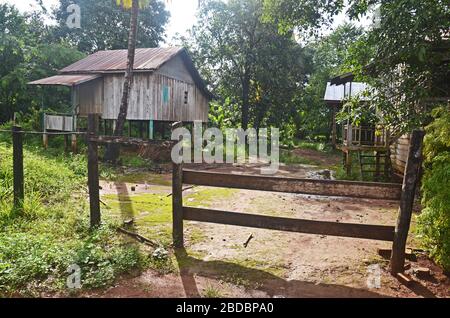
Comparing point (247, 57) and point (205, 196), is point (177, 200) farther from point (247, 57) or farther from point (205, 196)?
point (247, 57)

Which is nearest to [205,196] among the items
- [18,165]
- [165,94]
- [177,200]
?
[177,200]

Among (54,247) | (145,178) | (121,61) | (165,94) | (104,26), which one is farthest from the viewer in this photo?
(104,26)

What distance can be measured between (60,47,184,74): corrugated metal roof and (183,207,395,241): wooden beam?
13.6 meters

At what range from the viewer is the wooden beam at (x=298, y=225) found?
15.4 ft

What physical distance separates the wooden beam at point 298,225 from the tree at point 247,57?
23.0 metres

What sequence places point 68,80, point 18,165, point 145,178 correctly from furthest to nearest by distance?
point 68,80, point 145,178, point 18,165

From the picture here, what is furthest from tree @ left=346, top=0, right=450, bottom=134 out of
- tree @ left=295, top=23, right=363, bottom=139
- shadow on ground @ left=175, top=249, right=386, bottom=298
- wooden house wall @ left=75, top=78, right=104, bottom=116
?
tree @ left=295, top=23, right=363, bottom=139

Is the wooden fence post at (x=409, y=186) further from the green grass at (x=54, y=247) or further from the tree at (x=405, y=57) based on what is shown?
the tree at (x=405, y=57)

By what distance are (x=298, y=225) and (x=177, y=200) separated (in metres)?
1.85

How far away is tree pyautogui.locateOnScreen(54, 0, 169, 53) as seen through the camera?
106 ft

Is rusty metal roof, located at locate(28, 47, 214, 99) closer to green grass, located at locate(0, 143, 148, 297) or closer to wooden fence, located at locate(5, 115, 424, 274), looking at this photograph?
green grass, located at locate(0, 143, 148, 297)

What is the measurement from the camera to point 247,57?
27.3 metres
